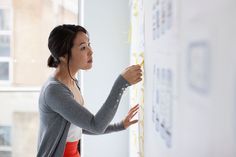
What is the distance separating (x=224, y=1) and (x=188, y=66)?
0.16 m

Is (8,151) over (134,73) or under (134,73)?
under

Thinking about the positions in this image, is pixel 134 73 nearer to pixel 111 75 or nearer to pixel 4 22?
pixel 111 75

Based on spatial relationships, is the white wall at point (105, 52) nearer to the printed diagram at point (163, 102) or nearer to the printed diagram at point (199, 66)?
the printed diagram at point (163, 102)

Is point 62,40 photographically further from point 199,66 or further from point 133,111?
point 199,66

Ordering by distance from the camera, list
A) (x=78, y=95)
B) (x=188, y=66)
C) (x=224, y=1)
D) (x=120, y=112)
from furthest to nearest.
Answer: (x=120, y=112) → (x=78, y=95) → (x=188, y=66) → (x=224, y=1)

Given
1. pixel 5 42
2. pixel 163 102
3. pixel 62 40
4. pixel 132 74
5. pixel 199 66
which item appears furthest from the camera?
pixel 5 42

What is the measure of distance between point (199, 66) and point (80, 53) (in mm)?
889

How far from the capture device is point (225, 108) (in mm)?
334

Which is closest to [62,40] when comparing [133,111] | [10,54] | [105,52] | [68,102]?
[68,102]

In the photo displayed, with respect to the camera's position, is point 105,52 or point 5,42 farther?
point 5,42

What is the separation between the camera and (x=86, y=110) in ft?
3.77

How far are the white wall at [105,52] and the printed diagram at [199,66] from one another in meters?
1.66

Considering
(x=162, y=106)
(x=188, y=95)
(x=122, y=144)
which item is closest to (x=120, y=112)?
(x=122, y=144)

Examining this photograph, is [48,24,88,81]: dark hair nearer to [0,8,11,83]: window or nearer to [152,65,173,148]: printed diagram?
[152,65,173,148]: printed diagram
